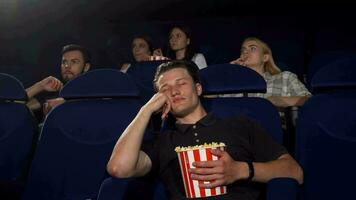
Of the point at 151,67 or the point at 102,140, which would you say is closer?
the point at 102,140

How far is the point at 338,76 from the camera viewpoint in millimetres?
1776

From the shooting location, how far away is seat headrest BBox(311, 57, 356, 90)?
5.79ft

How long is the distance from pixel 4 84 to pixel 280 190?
1371 millimetres

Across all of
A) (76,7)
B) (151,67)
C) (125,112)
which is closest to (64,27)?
(76,7)

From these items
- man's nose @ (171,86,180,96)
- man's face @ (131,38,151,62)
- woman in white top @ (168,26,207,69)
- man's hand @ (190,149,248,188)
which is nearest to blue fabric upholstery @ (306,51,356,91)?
woman in white top @ (168,26,207,69)

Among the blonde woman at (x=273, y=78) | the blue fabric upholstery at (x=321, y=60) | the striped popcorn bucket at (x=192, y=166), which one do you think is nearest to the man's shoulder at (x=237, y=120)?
the striped popcorn bucket at (x=192, y=166)

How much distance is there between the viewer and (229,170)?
4.50 feet

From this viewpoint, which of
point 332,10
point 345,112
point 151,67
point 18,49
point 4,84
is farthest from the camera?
point 18,49

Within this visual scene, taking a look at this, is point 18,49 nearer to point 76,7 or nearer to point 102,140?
point 76,7

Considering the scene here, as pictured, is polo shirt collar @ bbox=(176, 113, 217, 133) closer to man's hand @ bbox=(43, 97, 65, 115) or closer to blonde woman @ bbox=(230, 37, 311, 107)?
blonde woman @ bbox=(230, 37, 311, 107)

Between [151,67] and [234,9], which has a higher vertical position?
[234,9]

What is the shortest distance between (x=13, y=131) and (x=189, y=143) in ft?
2.92

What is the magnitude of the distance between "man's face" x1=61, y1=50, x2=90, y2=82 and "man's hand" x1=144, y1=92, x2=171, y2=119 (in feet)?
4.19

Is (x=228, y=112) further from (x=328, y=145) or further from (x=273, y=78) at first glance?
(x=273, y=78)
